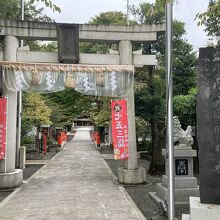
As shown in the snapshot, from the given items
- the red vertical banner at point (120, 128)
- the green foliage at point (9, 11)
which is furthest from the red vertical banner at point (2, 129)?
the red vertical banner at point (120, 128)

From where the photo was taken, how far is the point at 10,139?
1368 centimetres

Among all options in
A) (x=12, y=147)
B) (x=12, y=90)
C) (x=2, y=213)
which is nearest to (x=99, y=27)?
(x=12, y=90)

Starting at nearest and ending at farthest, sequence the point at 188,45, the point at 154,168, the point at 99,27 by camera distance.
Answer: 1. the point at 99,27
2. the point at 154,168
3. the point at 188,45

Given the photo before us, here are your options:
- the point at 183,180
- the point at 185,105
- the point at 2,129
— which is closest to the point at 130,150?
the point at 183,180

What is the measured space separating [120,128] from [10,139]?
4.55 m

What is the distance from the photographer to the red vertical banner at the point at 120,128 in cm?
1423

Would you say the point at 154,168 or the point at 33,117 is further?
the point at 33,117

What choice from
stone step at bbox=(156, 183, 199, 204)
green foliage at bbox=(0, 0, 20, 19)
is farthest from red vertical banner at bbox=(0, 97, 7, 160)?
stone step at bbox=(156, 183, 199, 204)

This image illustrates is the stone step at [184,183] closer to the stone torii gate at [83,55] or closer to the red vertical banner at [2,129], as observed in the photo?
the stone torii gate at [83,55]

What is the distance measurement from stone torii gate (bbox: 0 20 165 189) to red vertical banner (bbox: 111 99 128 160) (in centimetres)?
28

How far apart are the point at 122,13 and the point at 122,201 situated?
31.1m

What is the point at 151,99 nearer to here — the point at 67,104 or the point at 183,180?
the point at 183,180

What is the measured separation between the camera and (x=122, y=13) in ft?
128

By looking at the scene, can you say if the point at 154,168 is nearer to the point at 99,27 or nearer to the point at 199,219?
the point at 99,27
